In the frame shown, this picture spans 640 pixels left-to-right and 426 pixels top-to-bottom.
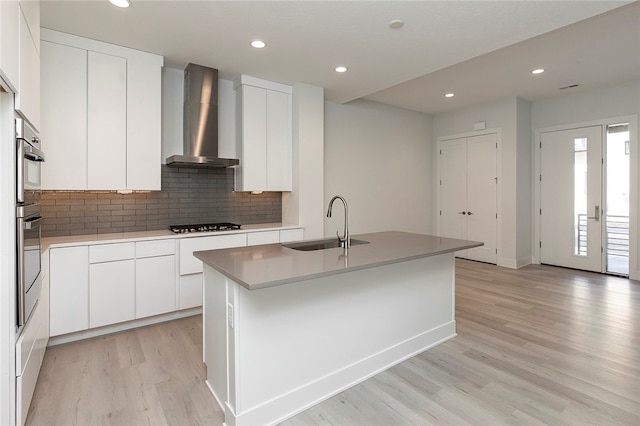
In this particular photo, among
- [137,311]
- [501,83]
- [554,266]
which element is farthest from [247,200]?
[554,266]

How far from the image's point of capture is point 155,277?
10.8ft

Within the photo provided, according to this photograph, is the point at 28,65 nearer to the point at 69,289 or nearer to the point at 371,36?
the point at 69,289

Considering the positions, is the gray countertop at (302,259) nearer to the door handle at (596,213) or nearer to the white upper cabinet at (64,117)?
the white upper cabinet at (64,117)

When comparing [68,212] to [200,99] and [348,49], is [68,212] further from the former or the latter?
[348,49]

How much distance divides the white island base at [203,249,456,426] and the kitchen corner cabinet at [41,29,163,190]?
1.83 meters

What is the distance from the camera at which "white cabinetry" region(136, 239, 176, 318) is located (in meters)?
3.21

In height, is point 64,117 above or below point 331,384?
above

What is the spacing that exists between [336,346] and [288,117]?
3.15 m

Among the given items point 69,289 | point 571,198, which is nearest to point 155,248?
point 69,289

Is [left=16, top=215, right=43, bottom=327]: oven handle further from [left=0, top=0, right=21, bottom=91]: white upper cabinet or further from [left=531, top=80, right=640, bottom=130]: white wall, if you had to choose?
[left=531, top=80, right=640, bottom=130]: white wall

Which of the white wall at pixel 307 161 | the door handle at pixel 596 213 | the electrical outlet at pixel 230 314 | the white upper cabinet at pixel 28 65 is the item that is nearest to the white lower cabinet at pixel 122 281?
the white wall at pixel 307 161

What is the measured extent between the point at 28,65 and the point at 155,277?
2.04 m

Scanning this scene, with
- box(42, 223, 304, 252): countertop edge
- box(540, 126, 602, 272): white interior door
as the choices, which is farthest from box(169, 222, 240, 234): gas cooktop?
box(540, 126, 602, 272): white interior door

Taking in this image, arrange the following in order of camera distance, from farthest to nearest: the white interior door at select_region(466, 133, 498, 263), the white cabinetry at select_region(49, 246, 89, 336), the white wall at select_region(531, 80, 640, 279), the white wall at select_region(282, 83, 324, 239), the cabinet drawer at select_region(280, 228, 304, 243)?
the white interior door at select_region(466, 133, 498, 263) < the white wall at select_region(531, 80, 640, 279) < the white wall at select_region(282, 83, 324, 239) < the cabinet drawer at select_region(280, 228, 304, 243) < the white cabinetry at select_region(49, 246, 89, 336)
